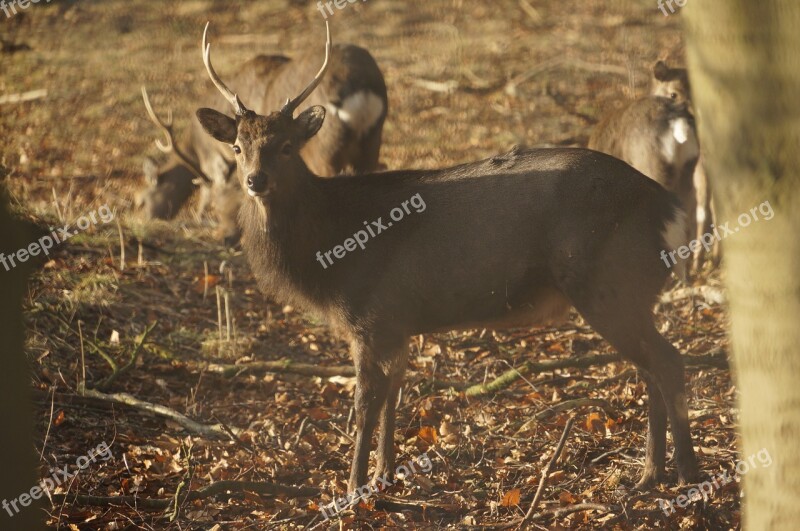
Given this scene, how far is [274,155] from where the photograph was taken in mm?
6219

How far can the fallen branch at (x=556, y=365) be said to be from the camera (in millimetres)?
6875

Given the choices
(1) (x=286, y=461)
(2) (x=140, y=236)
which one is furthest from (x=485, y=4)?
(1) (x=286, y=461)

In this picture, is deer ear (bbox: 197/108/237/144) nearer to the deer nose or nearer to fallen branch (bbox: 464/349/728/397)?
the deer nose

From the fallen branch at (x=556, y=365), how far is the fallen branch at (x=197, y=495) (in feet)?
5.40

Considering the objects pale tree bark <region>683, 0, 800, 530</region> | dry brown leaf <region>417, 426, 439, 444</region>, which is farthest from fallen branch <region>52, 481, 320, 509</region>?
pale tree bark <region>683, 0, 800, 530</region>

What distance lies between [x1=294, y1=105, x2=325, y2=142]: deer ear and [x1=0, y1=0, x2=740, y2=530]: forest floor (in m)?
1.72

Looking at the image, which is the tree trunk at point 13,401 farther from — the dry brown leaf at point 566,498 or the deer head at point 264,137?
the dry brown leaf at point 566,498

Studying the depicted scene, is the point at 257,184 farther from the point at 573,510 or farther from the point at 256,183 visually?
the point at 573,510

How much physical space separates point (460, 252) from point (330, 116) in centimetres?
383

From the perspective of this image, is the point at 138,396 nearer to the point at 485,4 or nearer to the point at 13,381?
the point at 13,381

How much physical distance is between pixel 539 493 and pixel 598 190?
1.84 meters

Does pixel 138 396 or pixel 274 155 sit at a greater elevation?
pixel 274 155

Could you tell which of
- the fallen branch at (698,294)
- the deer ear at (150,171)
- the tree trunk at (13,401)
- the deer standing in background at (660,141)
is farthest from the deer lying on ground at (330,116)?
the tree trunk at (13,401)

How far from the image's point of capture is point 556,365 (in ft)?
22.9
